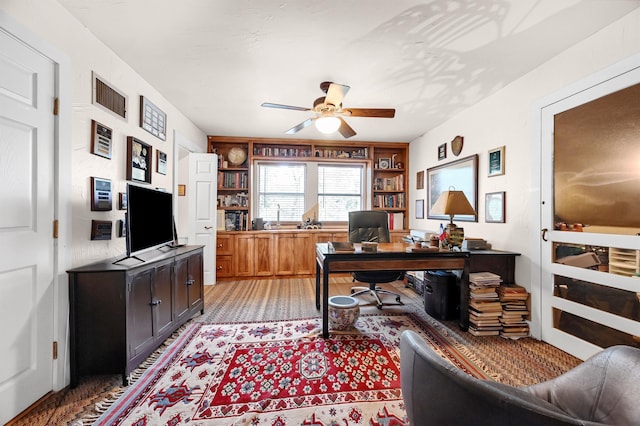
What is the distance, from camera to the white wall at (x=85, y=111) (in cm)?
154

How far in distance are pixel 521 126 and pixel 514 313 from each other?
1.82 meters

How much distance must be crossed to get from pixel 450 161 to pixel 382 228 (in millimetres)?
1410

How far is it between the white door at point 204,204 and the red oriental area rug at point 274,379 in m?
1.60

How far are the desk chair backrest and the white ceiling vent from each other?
2633 millimetres

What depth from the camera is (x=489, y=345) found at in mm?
2178

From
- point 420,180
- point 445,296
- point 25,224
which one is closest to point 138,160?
point 25,224

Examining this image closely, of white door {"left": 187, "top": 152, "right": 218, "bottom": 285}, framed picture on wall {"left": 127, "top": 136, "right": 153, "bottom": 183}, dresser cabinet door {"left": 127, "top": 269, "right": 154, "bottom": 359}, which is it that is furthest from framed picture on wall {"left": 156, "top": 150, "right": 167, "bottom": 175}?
dresser cabinet door {"left": 127, "top": 269, "right": 154, "bottom": 359}

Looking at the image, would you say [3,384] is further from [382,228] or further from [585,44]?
[585,44]

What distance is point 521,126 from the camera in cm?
247

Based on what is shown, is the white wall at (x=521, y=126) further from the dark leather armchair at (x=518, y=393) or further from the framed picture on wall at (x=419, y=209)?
the dark leather armchair at (x=518, y=393)

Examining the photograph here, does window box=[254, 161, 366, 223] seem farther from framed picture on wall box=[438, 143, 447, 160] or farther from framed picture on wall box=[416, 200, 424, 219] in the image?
framed picture on wall box=[438, 143, 447, 160]

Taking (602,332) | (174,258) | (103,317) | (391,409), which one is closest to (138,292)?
(103,317)

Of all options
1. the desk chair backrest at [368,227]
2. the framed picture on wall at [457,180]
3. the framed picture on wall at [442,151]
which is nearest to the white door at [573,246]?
the framed picture on wall at [457,180]

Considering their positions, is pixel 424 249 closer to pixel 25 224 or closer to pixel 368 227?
pixel 368 227
